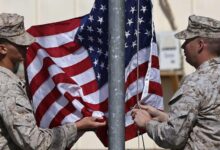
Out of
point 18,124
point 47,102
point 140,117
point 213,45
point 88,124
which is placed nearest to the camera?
point 18,124

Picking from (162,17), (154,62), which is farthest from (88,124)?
(162,17)

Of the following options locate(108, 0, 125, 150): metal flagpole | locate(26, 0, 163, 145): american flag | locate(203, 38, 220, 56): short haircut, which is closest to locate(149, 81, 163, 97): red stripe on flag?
locate(26, 0, 163, 145): american flag

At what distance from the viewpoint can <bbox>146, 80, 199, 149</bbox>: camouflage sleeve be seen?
5250mm

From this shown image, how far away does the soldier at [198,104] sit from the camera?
5.26 m

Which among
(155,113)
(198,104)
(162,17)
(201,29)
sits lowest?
(162,17)

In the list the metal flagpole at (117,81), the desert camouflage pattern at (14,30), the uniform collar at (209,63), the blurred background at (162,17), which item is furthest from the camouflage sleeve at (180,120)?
the blurred background at (162,17)

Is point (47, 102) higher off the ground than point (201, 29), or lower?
lower

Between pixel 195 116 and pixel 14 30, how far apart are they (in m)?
1.10

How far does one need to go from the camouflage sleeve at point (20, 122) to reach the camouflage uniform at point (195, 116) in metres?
0.60

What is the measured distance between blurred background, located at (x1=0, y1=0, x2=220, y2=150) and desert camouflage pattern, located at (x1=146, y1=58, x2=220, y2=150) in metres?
2.68

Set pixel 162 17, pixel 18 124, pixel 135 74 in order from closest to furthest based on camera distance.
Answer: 1. pixel 18 124
2. pixel 135 74
3. pixel 162 17

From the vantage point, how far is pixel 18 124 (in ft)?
17.4

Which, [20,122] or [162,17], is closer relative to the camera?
[20,122]

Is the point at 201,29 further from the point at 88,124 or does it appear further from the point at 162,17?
the point at 162,17
